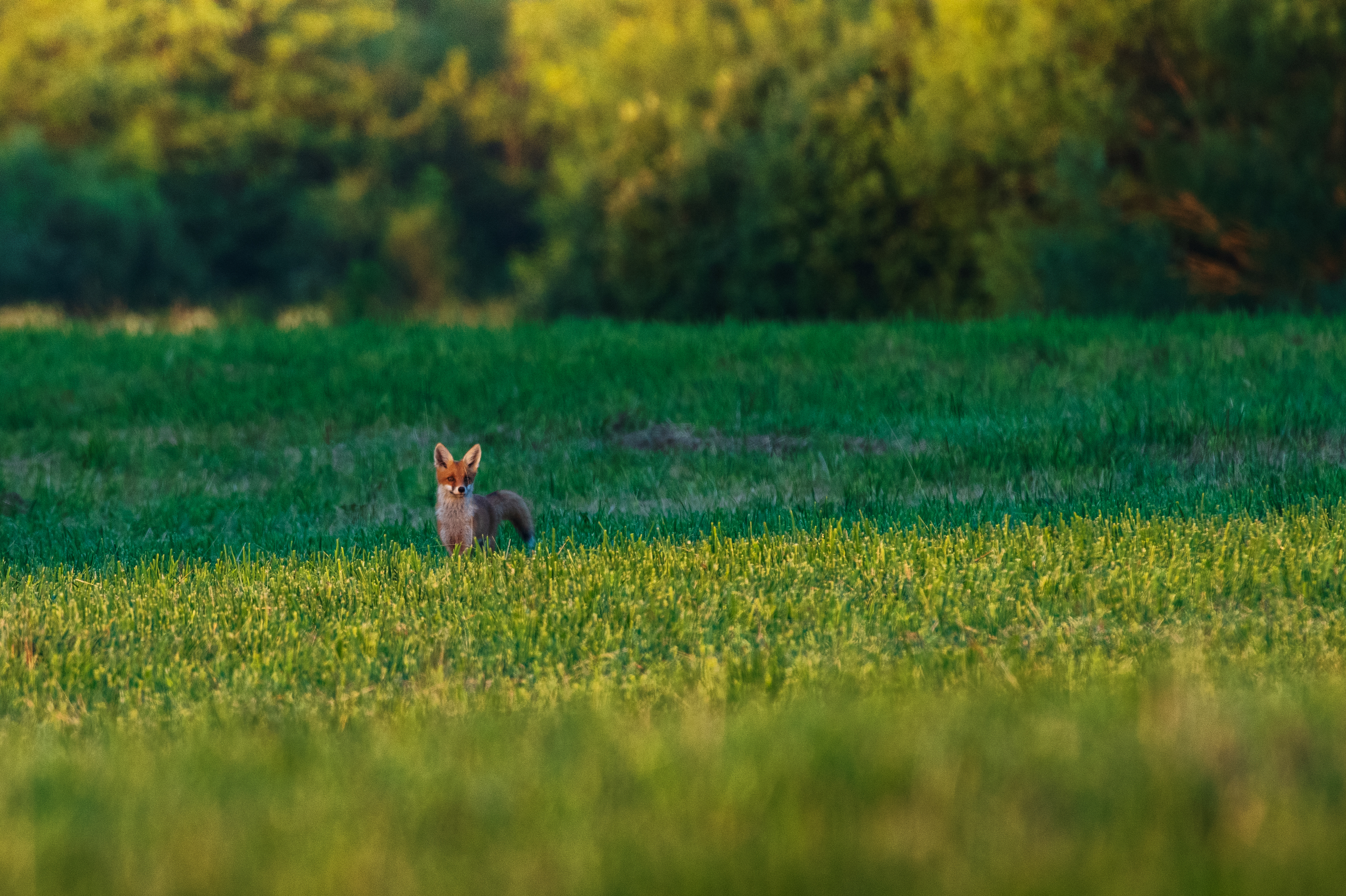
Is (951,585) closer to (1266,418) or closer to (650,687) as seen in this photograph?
(650,687)

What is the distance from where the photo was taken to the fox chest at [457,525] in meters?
9.64

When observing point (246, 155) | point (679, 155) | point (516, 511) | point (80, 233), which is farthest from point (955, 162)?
point (516, 511)

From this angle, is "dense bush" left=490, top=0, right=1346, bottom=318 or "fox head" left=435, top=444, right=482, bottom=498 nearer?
"fox head" left=435, top=444, right=482, bottom=498

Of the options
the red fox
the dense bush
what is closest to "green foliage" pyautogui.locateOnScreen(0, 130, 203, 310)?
the dense bush

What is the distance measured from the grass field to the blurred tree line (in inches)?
592

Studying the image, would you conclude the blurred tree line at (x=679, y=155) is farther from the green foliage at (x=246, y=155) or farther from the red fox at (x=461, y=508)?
the red fox at (x=461, y=508)

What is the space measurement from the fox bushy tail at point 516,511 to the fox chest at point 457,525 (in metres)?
0.51

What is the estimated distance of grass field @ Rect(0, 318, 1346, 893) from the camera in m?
3.79

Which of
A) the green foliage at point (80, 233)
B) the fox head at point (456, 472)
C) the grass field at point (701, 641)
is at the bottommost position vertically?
the grass field at point (701, 641)

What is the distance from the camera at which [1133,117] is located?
36.3 m

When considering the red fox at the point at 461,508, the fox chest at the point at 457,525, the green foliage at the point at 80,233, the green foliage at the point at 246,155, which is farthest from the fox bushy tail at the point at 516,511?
the green foliage at the point at 80,233

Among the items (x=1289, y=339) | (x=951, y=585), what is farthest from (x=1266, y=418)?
(x=951, y=585)

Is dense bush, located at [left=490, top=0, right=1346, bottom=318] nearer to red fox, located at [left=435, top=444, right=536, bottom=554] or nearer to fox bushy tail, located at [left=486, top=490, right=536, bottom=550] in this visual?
fox bushy tail, located at [left=486, top=490, right=536, bottom=550]

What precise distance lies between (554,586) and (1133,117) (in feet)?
102
